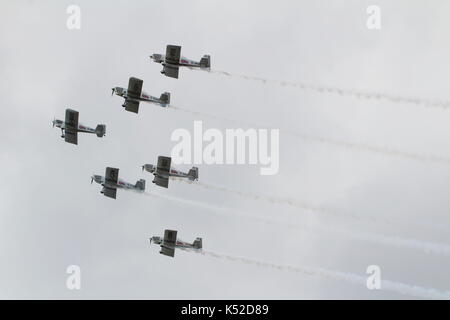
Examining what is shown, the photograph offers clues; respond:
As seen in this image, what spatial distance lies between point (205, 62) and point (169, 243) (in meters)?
20.4

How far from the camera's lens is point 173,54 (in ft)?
306

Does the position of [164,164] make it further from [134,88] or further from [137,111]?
[134,88]

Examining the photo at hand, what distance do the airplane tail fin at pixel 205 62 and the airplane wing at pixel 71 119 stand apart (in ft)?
48.2

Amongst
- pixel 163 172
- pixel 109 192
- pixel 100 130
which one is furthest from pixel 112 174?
pixel 163 172

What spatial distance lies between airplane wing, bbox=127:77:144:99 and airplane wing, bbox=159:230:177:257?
621 inches

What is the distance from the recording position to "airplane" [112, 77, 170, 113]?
94019 millimetres

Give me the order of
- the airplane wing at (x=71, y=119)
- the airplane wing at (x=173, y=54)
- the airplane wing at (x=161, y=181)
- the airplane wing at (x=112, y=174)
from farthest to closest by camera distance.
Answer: the airplane wing at (x=112, y=174), the airplane wing at (x=161, y=181), the airplane wing at (x=71, y=119), the airplane wing at (x=173, y=54)

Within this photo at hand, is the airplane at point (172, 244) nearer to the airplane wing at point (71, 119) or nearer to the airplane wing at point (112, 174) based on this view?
the airplane wing at point (112, 174)

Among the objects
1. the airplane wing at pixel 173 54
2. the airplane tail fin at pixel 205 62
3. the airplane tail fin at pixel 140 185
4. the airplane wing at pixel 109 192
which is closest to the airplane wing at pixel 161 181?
the airplane tail fin at pixel 140 185

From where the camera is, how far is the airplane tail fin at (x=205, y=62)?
9375 centimetres
